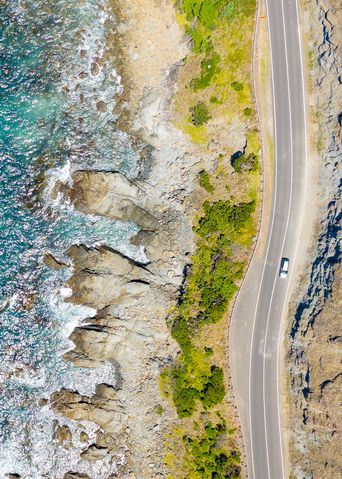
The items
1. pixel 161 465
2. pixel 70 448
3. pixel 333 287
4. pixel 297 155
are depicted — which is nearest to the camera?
pixel 333 287

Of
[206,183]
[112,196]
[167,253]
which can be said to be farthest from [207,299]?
[112,196]

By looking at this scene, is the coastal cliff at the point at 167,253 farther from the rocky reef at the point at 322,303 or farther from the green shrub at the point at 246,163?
the rocky reef at the point at 322,303

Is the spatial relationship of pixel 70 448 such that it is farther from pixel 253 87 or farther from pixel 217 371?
pixel 253 87

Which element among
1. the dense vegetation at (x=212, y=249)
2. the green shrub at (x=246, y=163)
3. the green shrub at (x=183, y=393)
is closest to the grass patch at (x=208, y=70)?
the dense vegetation at (x=212, y=249)

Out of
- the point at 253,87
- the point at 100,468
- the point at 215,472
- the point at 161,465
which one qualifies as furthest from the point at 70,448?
the point at 253,87

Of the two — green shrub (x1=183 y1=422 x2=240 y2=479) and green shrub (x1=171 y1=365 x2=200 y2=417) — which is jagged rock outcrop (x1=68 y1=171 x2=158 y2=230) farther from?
green shrub (x1=183 y1=422 x2=240 y2=479)

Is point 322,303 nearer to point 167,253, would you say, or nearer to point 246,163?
point 246,163
